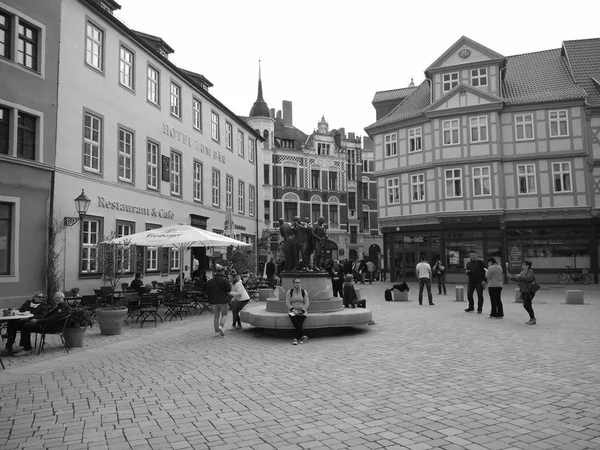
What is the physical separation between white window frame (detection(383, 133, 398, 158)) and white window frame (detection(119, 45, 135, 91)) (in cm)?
1792

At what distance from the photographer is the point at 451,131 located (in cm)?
3014

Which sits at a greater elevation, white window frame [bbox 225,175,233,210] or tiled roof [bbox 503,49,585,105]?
tiled roof [bbox 503,49,585,105]

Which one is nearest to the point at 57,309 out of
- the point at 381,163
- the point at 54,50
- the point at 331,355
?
the point at 331,355

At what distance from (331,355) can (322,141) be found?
48.3m

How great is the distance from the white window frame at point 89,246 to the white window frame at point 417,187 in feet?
64.8

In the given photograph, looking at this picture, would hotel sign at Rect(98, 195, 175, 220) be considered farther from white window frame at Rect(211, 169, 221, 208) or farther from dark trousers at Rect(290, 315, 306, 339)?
dark trousers at Rect(290, 315, 306, 339)

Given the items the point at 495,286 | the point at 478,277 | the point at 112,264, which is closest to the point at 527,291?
the point at 495,286

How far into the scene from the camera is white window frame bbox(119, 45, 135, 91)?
68.4 ft

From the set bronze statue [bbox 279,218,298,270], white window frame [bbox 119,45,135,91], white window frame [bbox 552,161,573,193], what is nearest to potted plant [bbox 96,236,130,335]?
bronze statue [bbox 279,218,298,270]

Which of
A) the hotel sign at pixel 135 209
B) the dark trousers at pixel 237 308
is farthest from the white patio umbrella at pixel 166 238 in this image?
the dark trousers at pixel 237 308

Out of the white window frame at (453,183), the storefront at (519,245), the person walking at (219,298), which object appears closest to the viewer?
the person walking at (219,298)

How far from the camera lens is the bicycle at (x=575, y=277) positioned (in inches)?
1085

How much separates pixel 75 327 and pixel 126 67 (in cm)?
1451

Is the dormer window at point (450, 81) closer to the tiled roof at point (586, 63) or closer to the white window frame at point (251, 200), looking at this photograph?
the tiled roof at point (586, 63)
